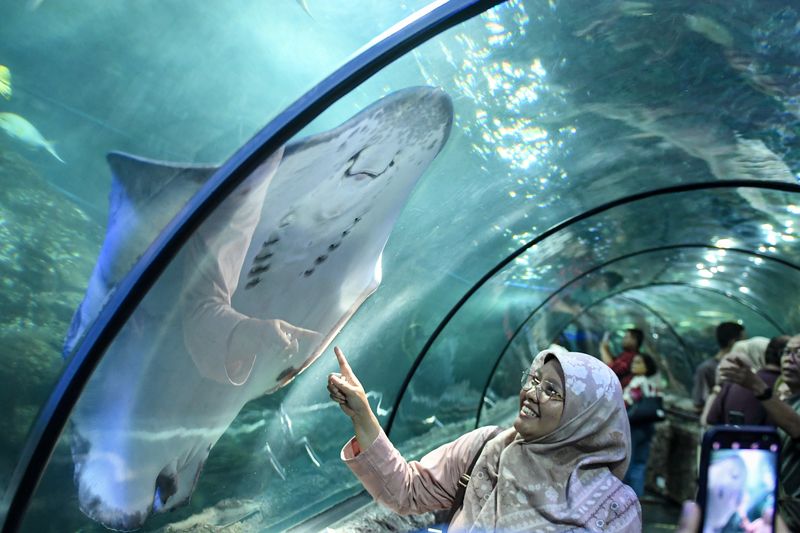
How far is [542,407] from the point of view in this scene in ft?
7.11

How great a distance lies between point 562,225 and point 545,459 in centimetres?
415

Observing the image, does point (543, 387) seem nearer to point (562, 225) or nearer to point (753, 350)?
point (562, 225)

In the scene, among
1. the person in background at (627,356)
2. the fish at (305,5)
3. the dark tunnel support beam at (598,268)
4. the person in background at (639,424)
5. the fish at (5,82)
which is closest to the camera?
the fish at (5,82)

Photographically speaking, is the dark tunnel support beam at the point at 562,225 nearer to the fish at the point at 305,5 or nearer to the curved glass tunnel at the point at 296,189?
the curved glass tunnel at the point at 296,189

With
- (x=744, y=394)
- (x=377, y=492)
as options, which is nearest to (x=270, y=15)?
(x=377, y=492)

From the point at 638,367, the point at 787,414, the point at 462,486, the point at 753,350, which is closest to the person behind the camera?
the point at 462,486

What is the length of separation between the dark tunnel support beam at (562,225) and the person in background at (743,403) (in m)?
1.30

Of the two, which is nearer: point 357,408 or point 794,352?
point 357,408

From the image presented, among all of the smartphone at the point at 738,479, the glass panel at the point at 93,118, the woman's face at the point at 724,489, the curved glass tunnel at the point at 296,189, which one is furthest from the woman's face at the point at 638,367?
the glass panel at the point at 93,118

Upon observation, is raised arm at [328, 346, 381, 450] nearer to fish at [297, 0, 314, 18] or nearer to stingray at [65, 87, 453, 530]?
stingray at [65, 87, 453, 530]

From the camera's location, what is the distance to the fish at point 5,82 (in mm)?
1962

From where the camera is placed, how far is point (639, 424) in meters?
6.71

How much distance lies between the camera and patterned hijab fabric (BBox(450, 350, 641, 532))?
2.03m

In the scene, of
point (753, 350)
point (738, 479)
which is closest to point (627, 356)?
point (753, 350)
